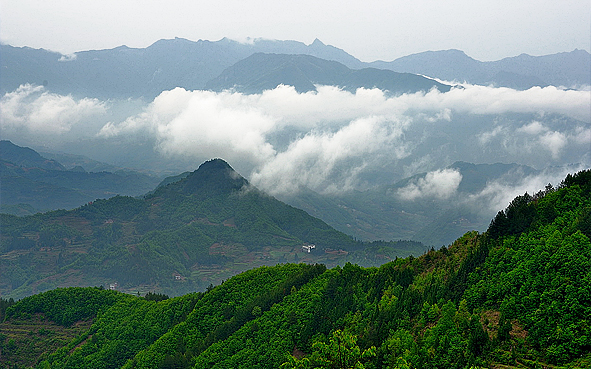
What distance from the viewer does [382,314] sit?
81875mm

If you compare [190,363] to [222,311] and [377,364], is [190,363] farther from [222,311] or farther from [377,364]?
[377,364]

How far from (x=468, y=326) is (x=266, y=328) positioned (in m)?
59.7

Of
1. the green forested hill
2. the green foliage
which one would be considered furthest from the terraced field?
the green foliage

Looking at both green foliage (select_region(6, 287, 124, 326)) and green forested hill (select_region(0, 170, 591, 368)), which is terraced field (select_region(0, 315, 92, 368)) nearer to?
green forested hill (select_region(0, 170, 591, 368))

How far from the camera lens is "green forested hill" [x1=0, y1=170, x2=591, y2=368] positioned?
5762cm

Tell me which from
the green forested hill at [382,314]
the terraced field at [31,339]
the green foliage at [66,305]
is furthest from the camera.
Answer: the green foliage at [66,305]

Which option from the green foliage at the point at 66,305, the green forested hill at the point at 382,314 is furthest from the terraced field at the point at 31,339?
the green foliage at the point at 66,305

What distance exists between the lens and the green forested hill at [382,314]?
5762 cm

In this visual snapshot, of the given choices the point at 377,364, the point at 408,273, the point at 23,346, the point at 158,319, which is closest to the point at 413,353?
the point at 377,364

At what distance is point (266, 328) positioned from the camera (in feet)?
365

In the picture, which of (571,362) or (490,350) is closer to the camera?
(571,362)

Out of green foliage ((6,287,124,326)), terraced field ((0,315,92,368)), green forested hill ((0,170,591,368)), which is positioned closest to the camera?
green forested hill ((0,170,591,368))

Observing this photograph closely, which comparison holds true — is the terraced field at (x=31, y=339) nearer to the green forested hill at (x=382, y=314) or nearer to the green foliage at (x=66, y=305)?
the green forested hill at (x=382, y=314)

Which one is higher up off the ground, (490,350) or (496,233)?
(496,233)
